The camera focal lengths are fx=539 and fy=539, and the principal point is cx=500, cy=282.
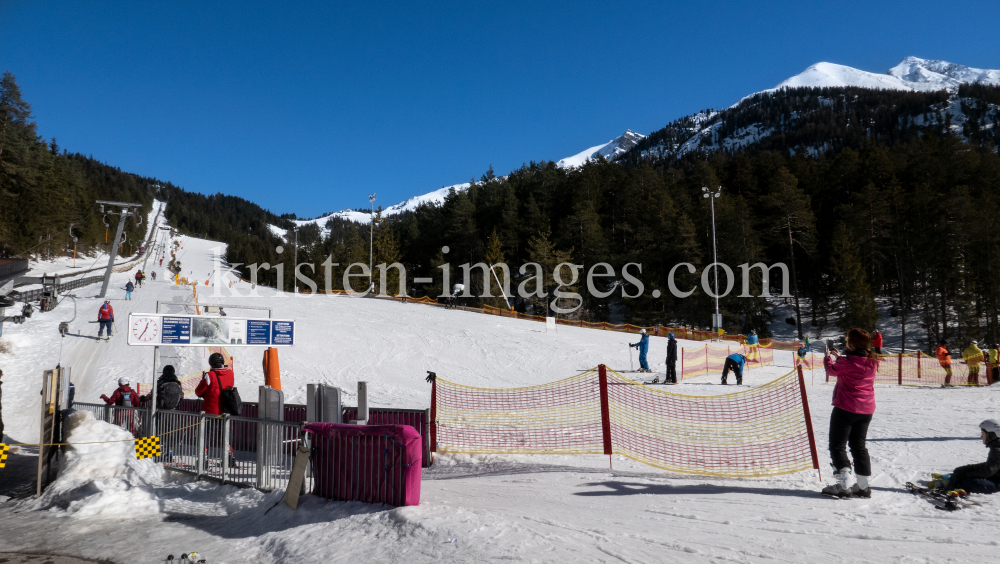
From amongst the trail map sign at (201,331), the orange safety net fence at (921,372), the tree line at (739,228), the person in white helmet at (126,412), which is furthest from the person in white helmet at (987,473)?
the tree line at (739,228)

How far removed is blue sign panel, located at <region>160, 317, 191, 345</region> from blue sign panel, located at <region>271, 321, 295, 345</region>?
5.12 feet

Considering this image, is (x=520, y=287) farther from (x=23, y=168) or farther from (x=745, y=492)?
(x=23, y=168)

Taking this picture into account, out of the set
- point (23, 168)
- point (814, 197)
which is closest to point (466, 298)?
point (814, 197)

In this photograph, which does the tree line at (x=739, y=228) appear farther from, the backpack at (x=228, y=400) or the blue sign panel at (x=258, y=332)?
the backpack at (x=228, y=400)

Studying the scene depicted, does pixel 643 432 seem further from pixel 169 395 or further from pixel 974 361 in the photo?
pixel 974 361

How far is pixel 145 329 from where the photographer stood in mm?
8539


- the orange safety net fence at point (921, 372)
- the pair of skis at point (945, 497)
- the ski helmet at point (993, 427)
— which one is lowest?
the orange safety net fence at point (921, 372)

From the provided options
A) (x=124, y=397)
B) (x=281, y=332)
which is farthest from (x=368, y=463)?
(x=124, y=397)

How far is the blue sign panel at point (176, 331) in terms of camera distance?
28.9 feet

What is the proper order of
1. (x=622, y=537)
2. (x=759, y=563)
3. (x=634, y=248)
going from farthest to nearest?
(x=634, y=248)
(x=622, y=537)
(x=759, y=563)

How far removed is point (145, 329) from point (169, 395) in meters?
1.50

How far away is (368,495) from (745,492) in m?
4.15

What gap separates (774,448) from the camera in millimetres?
7727

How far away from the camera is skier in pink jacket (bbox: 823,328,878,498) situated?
544 centimetres
